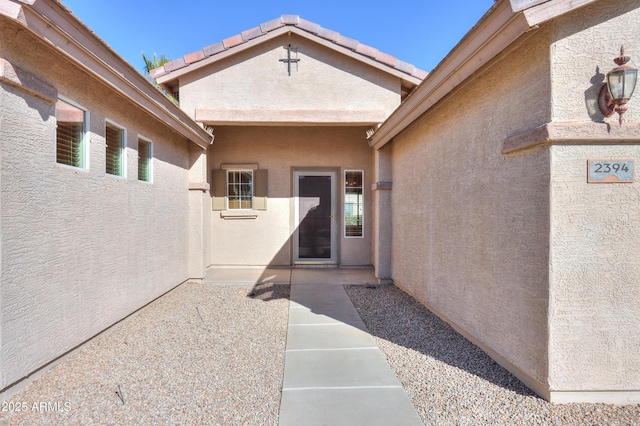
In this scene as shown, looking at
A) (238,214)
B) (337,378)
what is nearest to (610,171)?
(337,378)

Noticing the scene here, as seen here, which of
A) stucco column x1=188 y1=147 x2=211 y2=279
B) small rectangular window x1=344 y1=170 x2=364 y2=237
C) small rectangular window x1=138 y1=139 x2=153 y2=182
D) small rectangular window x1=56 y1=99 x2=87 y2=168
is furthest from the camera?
small rectangular window x1=344 y1=170 x2=364 y2=237

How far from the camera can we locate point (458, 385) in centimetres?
304

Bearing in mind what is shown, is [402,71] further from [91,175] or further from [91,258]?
[91,258]

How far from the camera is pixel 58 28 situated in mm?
2908

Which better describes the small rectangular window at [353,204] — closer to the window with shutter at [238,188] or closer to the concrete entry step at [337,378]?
the window with shutter at [238,188]

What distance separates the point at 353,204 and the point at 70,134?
6.13 meters

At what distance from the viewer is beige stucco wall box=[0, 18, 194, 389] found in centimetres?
282

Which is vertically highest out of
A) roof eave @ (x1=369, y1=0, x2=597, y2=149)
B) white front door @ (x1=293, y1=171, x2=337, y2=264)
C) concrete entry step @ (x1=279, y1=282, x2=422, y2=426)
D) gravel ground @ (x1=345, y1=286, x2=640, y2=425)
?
roof eave @ (x1=369, y1=0, x2=597, y2=149)

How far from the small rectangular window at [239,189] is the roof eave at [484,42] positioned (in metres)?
4.75

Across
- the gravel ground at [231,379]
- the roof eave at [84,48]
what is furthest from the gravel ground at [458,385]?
the roof eave at [84,48]

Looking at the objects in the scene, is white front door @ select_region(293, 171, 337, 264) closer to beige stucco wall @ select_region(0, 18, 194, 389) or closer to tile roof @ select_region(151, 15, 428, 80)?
tile roof @ select_region(151, 15, 428, 80)

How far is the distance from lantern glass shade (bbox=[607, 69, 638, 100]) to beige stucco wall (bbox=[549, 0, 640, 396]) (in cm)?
12

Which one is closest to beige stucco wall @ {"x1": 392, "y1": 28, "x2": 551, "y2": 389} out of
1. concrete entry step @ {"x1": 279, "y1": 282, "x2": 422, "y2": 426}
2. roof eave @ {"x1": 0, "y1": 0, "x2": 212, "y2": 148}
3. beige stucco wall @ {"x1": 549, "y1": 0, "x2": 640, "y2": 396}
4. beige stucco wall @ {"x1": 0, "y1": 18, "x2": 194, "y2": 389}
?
beige stucco wall @ {"x1": 549, "y1": 0, "x2": 640, "y2": 396}

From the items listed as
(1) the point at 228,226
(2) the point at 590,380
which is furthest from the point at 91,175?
(2) the point at 590,380
